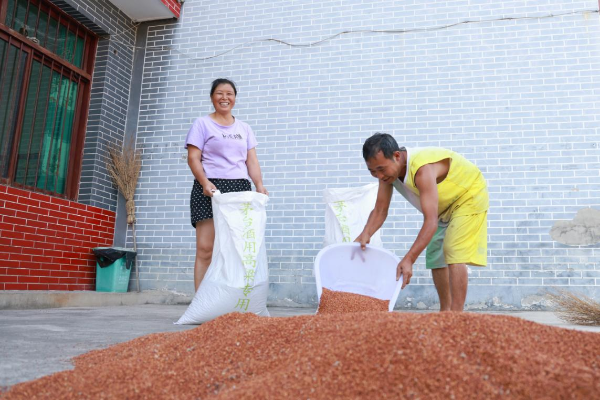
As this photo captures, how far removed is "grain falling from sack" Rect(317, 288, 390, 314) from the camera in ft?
7.67

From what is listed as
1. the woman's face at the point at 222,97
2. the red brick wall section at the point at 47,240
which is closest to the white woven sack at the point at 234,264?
the woman's face at the point at 222,97

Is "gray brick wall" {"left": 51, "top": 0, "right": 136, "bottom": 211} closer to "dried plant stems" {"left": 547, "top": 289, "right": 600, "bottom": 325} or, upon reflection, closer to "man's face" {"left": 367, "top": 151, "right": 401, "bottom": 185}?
"man's face" {"left": 367, "top": 151, "right": 401, "bottom": 185}

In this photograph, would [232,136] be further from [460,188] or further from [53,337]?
[53,337]

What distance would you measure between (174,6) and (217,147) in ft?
9.59

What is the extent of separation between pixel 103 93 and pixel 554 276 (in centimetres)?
417

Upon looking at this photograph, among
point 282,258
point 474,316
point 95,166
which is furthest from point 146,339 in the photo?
point 95,166

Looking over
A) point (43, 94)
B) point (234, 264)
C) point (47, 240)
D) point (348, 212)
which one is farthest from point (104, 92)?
point (234, 264)

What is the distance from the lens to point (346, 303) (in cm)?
236

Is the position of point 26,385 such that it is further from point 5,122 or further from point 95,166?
point 95,166

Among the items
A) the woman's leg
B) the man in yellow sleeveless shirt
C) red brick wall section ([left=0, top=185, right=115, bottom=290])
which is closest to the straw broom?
red brick wall section ([left=0, top=185, right=115, bottom=290])

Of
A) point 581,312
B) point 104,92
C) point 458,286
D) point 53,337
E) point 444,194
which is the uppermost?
point 104,92

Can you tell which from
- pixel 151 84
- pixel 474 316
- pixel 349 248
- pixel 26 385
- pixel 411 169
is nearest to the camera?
pixel 26 385

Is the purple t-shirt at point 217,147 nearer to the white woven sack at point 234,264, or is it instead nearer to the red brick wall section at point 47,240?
the white woven sack at point 234,264

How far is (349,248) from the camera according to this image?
2.60 meters
